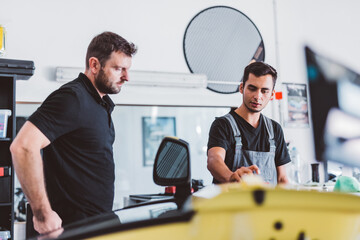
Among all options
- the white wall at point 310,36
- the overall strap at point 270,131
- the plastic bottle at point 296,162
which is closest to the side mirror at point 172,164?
the overall strap at point 270,131

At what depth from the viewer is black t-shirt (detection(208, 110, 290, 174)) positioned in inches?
77.2

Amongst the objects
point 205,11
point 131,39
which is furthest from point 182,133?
point 205,11

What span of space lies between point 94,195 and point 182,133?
6.94 ft

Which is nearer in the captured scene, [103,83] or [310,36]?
[103,83]

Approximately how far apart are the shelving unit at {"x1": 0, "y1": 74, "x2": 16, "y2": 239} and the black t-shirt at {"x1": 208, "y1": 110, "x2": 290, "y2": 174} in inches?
59.5

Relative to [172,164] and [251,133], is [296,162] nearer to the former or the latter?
[251,133]

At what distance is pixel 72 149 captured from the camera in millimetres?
1595

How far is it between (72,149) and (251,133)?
0.93 meters

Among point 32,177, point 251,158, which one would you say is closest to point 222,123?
point 251,158

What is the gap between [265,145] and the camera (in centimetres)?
207

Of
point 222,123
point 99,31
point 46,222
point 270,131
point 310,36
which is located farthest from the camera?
point 310,36

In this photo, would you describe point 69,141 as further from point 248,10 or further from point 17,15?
point 248,10

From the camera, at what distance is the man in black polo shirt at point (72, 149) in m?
1.42

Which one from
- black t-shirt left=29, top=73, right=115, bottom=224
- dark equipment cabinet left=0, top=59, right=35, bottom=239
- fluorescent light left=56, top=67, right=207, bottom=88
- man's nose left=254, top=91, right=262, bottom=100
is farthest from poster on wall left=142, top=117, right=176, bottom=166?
black t-shirt left=29, top=73, right=115, bottom=224
